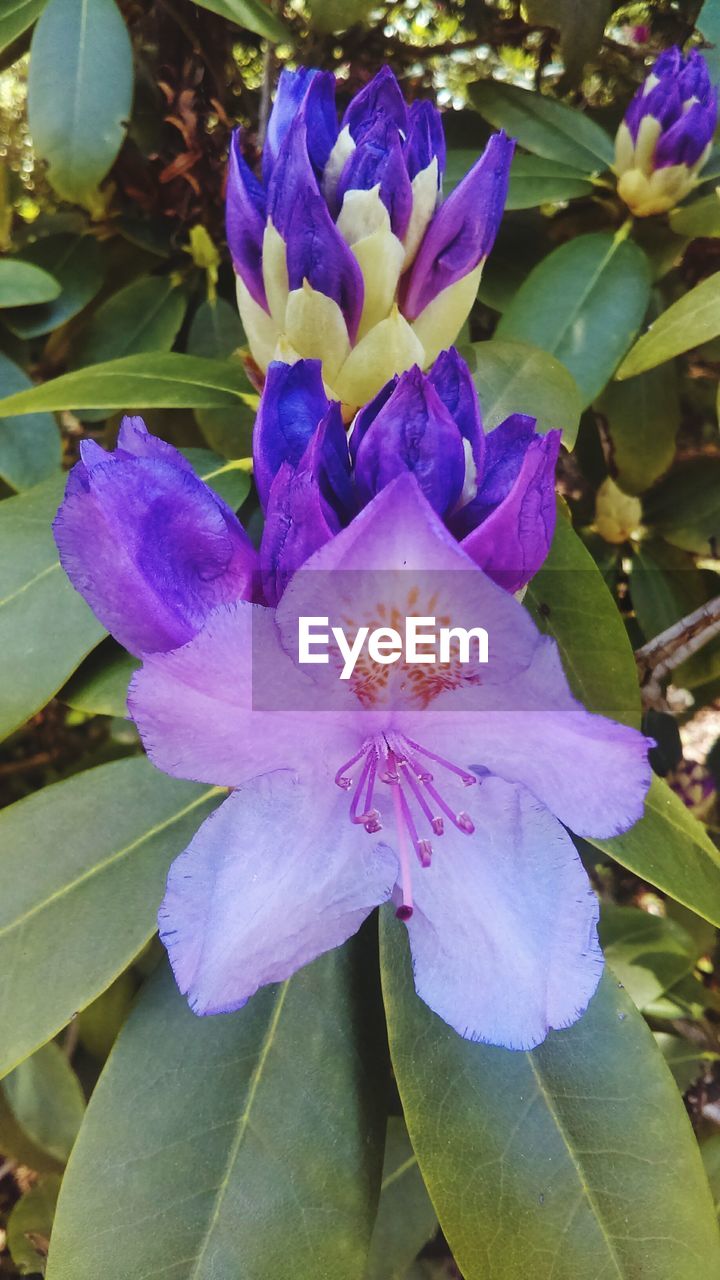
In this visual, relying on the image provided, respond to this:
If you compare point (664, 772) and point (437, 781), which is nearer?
point (437, 781)

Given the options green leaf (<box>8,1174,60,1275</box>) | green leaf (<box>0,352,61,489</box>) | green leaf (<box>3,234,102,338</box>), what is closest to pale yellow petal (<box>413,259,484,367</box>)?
green leaf (<box>0,352,61,489</box>)

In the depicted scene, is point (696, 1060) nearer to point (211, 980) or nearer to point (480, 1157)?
point (480, 1157)

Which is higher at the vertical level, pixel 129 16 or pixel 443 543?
pixel 129 16

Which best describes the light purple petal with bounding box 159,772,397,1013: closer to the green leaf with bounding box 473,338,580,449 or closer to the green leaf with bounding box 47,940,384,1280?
the green leaf with bounding box 47,940,384,1280

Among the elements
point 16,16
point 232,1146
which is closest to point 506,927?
point 232,1146

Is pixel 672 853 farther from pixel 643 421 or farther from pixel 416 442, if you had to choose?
pixel 643 421

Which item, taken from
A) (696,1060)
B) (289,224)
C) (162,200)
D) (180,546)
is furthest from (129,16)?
(696,1060)
